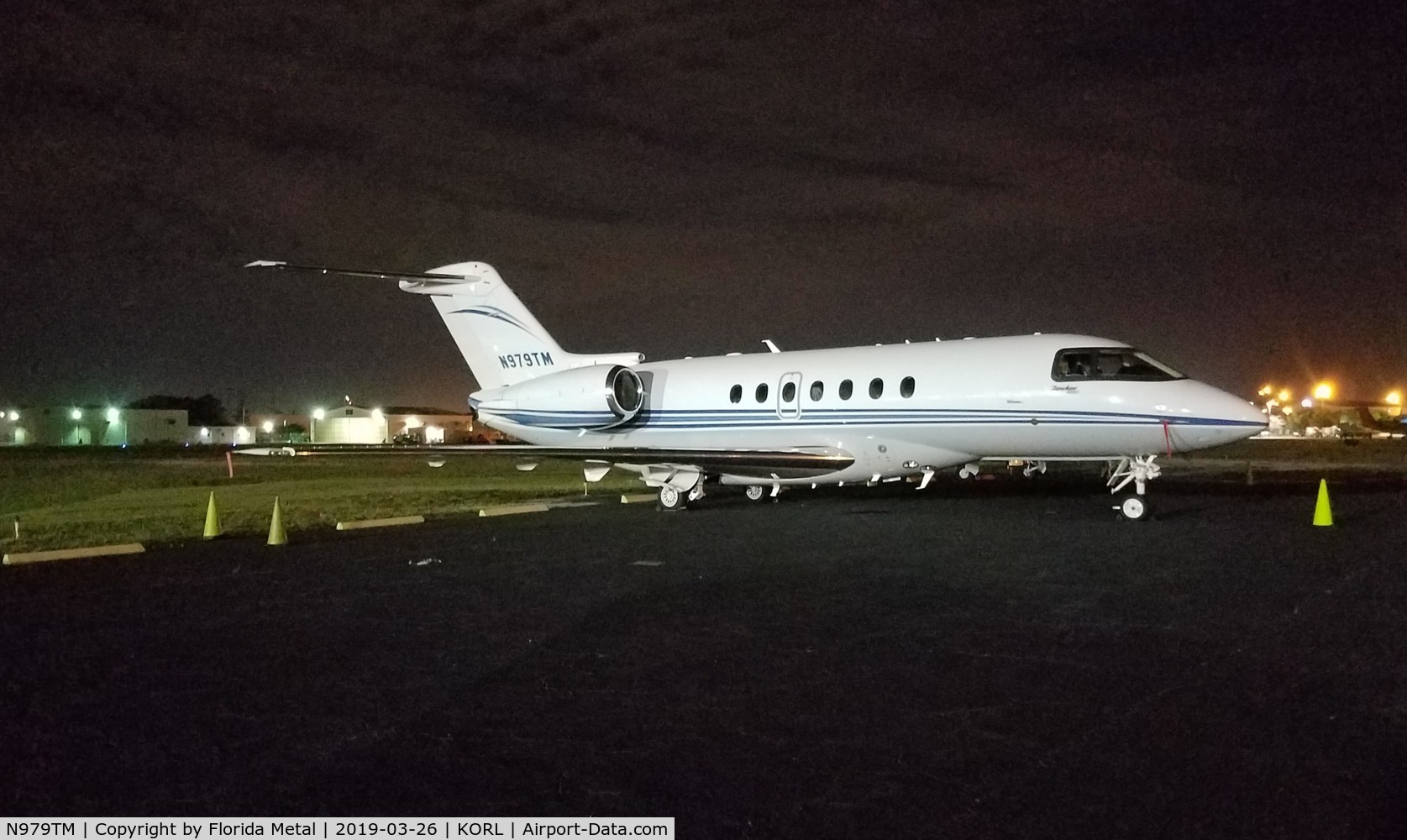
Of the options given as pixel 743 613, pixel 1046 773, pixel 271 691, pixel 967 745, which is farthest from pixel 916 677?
pixel 271 691

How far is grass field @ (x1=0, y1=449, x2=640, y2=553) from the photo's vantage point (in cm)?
1596

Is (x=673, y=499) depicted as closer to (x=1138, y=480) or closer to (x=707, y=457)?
(x=707, y=457)

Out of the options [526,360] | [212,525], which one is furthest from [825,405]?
[212,525]

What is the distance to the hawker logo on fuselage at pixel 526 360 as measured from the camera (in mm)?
21891

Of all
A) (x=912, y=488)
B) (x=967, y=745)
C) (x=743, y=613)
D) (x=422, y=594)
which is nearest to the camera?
(x=967, y=745)

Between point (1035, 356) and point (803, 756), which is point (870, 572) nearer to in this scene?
point (803, 756)

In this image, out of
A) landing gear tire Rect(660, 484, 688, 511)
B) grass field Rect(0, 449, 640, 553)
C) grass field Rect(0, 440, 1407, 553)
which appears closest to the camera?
grass field Rect(0, 449, 640, 553)

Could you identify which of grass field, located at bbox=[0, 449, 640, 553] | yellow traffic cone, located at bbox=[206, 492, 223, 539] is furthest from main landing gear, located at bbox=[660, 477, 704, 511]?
yellow traffic cone, located at bbox=[206, 492, 223, 539]

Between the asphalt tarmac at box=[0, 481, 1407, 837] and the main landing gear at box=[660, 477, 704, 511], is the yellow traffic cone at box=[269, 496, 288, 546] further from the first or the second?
the main landing gear at box=[660, 477, 704, 511]

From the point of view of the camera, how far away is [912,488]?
21.9 m

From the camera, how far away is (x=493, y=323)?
2206 cm

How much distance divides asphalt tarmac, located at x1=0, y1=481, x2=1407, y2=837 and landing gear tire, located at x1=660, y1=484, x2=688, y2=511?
20.9 feet

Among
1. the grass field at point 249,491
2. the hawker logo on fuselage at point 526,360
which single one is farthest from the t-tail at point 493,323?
the grass field at point 249,491

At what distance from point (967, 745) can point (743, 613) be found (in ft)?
11.1
